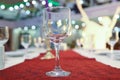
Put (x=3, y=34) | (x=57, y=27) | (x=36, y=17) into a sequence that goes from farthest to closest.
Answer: (x=36, y=17)
(x=3, y=34)
(x=57, y=27)

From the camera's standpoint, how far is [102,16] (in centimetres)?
536

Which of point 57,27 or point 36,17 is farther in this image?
point 36,17

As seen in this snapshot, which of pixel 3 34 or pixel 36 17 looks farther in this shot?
pixel 36 17

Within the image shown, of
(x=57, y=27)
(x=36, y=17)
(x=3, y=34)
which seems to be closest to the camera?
(x=57, y=27)

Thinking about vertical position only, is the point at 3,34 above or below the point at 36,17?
below

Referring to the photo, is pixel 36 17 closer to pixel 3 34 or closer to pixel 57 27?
pixel 3 34

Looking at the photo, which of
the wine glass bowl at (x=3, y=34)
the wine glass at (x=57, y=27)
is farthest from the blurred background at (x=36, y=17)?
the wine glass at (x=57, y=27)

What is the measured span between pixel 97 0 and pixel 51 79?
4.95m

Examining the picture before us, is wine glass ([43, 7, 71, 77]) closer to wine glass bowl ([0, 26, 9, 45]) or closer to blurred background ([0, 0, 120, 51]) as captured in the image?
wine glass bowl ([0, 26, 9, 45])

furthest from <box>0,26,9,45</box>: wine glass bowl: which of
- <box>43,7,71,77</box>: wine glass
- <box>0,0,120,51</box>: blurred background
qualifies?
<box>0,0,120,51</box>: blurred background

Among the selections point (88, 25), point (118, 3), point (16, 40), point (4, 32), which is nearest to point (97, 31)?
point (88, 25)

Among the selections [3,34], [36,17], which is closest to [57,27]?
[3,34]

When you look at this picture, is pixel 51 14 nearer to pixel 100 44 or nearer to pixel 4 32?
pixel 4 32

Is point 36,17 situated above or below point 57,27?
above
